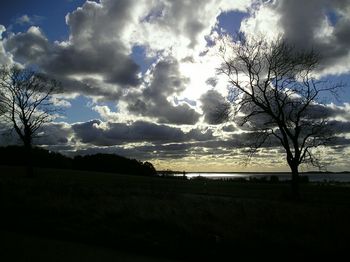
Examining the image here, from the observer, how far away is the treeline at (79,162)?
88.1m

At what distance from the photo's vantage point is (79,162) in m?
108

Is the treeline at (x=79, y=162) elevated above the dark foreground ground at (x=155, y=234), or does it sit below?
above

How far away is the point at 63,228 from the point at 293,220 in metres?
7.97

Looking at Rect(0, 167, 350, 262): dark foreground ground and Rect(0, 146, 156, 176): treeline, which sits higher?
Rect(0, 146, 156, 176): treeline

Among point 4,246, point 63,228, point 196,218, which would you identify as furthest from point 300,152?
point 4,246

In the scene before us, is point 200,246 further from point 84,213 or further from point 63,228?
point 84,213

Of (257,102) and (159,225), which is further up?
(257,102)

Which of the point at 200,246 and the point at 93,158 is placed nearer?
the point at 200,246

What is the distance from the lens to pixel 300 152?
2923 cm

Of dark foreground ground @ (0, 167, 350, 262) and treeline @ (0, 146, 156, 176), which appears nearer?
dark foreground ground @ (0, 167, 350, 262)

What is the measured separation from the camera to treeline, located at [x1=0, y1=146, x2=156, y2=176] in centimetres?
8806

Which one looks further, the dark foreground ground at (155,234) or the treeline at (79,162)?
the treeline at (79,162)

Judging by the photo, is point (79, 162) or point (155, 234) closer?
point (155, 234)

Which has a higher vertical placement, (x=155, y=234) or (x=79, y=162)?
(x=79, y=162)
